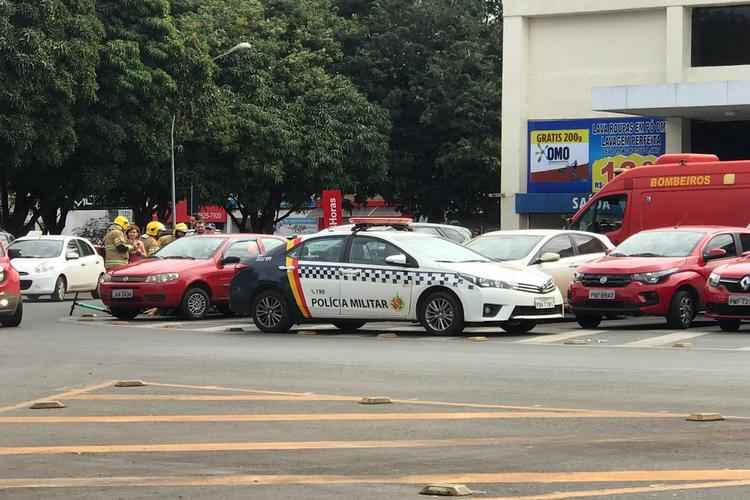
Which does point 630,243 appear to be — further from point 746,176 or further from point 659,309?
point 746,176

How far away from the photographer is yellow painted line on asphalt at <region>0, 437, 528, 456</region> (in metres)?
9.91

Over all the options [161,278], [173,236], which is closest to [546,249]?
[161,278]

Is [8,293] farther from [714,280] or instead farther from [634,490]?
[634,490]

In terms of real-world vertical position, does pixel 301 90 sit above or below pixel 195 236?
above

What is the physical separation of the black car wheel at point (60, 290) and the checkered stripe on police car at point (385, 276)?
47.2 ft

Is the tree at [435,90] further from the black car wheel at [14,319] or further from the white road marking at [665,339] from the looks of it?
the white road marking at [665,339]

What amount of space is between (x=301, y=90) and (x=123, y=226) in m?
36.0

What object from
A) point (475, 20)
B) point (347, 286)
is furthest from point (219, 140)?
point (347, 286)

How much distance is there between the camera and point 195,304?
25984mm

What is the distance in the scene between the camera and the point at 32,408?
12461mm

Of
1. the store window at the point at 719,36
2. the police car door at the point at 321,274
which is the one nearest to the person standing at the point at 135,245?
the police car door at the point at 321,274

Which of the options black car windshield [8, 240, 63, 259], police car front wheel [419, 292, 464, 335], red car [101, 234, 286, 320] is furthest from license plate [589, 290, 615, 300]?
black car windshield [8, 240, 63, 259]

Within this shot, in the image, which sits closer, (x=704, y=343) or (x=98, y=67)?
(x=704, y=343)

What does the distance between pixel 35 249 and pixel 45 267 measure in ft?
3.52
